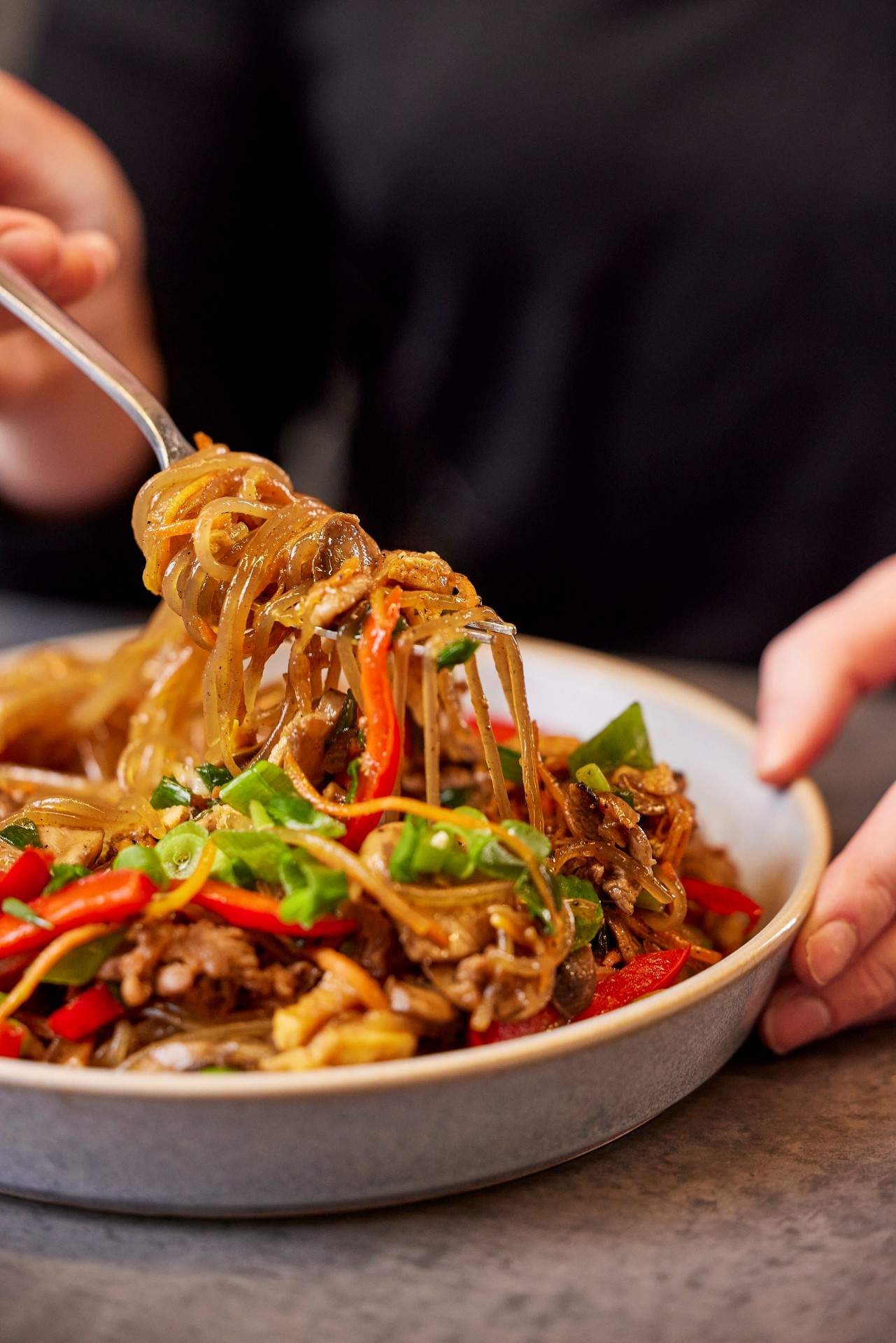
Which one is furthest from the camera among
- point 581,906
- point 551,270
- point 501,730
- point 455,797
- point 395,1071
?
point 551,270

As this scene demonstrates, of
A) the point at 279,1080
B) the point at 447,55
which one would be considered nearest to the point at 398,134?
the point at 447,55

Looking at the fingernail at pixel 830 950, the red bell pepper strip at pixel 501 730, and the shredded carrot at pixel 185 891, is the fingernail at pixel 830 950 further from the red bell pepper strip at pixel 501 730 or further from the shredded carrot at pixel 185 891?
the shredded carrot at pixel 185 891

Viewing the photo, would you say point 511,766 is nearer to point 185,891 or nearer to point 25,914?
point 185,891

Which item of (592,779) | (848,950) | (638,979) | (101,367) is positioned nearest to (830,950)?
(848,950)

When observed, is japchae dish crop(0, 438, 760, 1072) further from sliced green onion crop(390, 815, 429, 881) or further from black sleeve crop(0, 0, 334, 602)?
black sleeve crop(0, 0, 334, 602)

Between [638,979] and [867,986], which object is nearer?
[638,979]

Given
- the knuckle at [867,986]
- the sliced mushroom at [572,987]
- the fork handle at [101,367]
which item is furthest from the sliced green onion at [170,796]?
the knuckle at [867,986]
